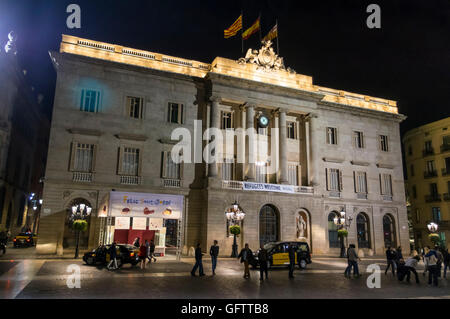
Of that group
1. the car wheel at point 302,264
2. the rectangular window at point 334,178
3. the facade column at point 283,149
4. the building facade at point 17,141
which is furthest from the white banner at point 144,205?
the rectangular window at point 334,178

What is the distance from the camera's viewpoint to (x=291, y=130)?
3728 cm

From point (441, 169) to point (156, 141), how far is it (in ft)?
130

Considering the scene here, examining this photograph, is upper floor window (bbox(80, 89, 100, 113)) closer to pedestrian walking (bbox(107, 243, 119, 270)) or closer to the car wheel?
pedestrian walking (bbox(107, 243, 119, 270))

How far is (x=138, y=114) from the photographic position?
103 ft

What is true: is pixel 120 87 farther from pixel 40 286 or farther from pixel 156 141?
pixel 40 286

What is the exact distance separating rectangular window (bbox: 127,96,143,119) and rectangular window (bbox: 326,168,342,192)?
20280mm

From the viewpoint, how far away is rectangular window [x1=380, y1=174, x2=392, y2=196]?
39.3m

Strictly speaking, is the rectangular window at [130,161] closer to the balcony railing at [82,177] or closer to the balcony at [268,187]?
the balcony railing at [82,177]

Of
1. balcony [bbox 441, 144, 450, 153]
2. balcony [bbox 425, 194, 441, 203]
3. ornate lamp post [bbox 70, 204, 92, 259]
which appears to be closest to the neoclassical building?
ornate lamp post [bbox 70, 204, 92, 259]

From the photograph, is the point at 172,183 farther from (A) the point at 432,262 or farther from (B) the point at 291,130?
(A) the point at 432,262

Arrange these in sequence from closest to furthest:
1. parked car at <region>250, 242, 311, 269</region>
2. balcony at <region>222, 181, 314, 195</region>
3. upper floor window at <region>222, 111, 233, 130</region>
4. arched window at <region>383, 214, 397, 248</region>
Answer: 1. parked car at <region>250, 242, 311, 269</region>
2. balcony at <region>222, 181, 314, 195</region>
3. upper floor window at <region>222, 111, 233, 130</region>
4. arched window at <region>383, 214, 397, 248</region>

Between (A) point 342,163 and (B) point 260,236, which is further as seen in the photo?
(A) point 342,163

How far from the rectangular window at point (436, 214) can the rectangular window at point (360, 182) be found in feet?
53.4

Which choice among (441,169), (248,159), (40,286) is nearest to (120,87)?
(248,159)
